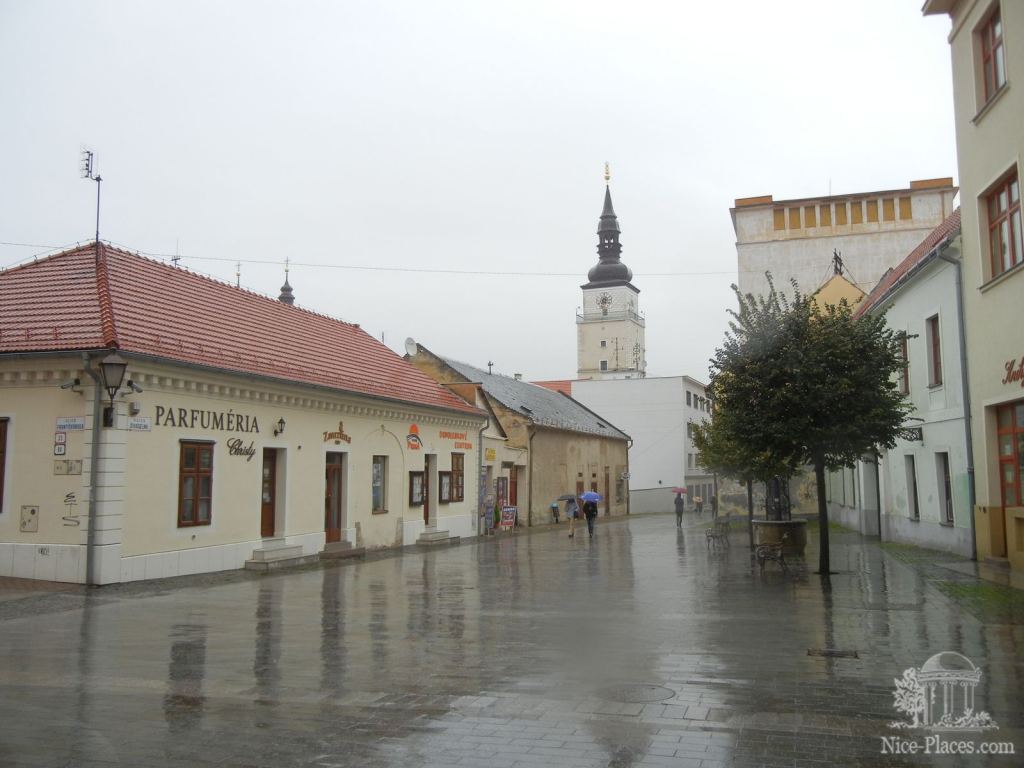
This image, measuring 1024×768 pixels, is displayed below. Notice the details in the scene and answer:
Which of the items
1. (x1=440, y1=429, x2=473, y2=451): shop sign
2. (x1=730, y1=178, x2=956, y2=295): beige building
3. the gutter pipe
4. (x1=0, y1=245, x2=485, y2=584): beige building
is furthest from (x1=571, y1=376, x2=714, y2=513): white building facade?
(x1=0, y1=245, x2=485, y2=584): beige building

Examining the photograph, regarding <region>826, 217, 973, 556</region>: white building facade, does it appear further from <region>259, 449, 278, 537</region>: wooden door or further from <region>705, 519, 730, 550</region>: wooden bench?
<region>259, 449, 278, 537</region>: wooden door

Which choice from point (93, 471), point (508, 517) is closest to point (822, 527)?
point (93, 471)

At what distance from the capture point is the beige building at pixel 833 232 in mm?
39969

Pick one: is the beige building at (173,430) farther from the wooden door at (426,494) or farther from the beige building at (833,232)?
the beige building at (833,232)

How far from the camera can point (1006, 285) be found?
15398 mm

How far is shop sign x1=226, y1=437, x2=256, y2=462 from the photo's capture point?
17953 millimetres

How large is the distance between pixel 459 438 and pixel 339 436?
7660mm

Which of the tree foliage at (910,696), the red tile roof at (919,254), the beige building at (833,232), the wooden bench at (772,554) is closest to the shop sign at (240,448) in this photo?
the wooden bench at (772,554)

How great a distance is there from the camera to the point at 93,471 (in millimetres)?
14867

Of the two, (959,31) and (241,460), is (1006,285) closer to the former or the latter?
(959,31)

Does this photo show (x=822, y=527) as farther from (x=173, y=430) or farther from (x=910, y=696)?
(x=173, y=430)

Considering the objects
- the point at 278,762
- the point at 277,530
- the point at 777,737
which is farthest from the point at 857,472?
the point at 278,762

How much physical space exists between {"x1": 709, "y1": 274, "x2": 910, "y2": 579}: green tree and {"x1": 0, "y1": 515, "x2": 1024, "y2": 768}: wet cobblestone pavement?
99.9 inches

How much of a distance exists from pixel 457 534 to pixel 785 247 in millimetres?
23345
